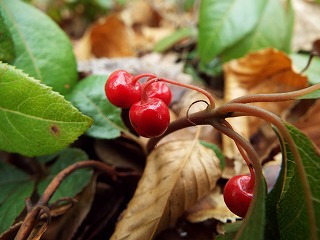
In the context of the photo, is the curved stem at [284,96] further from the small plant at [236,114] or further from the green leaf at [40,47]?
the green leaf at [40,47]

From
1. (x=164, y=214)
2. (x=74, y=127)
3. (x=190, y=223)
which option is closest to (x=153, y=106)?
(x=74, y=127)

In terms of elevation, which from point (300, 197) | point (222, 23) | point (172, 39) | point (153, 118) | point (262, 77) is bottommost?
point (172, 39)

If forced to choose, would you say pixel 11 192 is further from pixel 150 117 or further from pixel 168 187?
pixel 150 117

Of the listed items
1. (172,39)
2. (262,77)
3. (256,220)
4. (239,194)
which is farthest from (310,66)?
(256,220)

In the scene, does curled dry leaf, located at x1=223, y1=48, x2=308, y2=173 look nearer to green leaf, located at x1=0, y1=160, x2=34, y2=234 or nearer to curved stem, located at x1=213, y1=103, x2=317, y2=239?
curved stem, located at x1=213, y1=103, x2=317, y2=239

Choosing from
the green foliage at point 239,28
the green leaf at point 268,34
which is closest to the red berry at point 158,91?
the green foliage at point 239,28

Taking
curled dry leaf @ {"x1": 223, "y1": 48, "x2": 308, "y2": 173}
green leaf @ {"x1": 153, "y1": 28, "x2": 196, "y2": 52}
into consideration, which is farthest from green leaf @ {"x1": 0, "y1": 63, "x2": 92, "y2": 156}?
green leaf @ {"x1": 153, "y1": 28, "x2": 196, "y2": 52}
